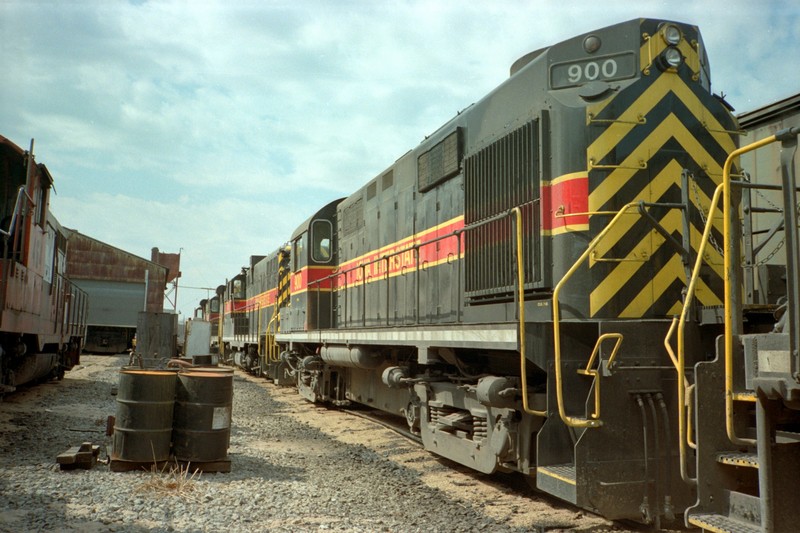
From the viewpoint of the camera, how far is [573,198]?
5.24 m

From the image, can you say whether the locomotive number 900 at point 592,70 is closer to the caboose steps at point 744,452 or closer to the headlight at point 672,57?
the headlight at point 672,57

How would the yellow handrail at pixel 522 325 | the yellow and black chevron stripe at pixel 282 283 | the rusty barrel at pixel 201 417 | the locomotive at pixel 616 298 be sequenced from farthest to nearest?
1. the yellow and black chevron stripe at pixel 282 283
2. the rusty barrel at pixel 201 417
3. the yellow handrail at pixel 522 325
4. the locomotive at pixel 616 298

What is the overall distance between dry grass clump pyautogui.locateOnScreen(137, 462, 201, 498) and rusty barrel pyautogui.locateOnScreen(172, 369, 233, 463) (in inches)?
5.3

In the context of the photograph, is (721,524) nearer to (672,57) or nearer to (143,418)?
(672,57)

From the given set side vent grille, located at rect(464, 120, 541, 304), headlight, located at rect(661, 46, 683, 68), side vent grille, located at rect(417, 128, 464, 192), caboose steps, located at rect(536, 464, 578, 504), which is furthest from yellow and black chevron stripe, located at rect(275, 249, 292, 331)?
headlight, located at rect(661, 46, 683, 68)

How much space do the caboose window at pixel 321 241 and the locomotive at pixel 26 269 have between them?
4544 millimetres

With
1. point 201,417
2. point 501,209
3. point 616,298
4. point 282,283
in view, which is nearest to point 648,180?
point 616,298

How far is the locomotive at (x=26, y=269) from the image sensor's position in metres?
7.92

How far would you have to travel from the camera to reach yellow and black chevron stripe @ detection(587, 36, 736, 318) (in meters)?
5.13

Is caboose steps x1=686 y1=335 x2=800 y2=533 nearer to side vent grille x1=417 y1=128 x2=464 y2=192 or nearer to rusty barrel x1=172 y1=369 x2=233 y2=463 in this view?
side vent grille x1=417 y1=128 x2=464 y2=192

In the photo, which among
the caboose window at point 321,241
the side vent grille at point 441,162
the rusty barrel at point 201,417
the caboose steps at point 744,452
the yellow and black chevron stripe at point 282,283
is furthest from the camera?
the yellow and black chevron stripe at point 282,283

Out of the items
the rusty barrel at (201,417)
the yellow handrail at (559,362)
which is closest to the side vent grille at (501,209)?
the yellow handrail at (559,362)

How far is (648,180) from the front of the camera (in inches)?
207

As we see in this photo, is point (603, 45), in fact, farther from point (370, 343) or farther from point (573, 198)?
point (370, 343)
